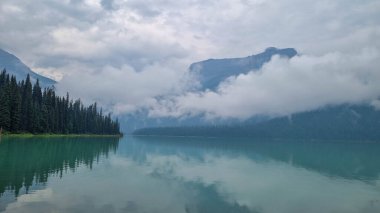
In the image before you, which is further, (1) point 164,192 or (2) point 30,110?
(2) point 30,110

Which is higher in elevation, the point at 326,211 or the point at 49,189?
the point at 49,189

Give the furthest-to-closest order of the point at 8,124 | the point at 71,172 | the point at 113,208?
the point at 8,124, the point at 71,172, the point at 113,208

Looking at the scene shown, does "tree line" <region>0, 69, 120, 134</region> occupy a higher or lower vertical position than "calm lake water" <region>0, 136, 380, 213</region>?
higher

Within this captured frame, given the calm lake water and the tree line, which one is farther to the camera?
the tree line

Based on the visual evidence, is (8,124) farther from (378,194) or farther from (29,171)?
(378,194)

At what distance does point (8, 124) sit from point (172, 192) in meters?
101

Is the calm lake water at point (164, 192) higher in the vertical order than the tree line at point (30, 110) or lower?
lower

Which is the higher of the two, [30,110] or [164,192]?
[30,110]

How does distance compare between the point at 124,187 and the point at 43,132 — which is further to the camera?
the point at 43,132

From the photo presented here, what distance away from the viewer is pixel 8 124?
12712 centimetres

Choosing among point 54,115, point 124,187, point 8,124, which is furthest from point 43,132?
point 124,187

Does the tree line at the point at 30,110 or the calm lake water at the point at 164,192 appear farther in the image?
the tree line at the point at 30,110

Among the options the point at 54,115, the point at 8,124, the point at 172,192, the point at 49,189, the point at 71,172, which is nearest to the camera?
the point at 49,189

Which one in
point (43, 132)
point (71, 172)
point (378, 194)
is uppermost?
point (43, 132)
